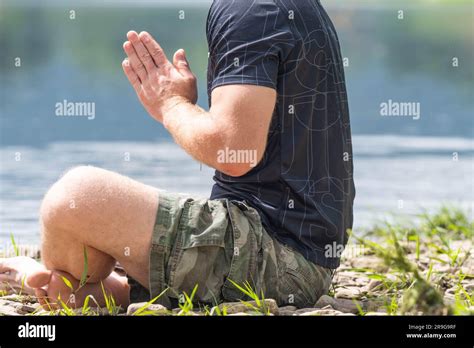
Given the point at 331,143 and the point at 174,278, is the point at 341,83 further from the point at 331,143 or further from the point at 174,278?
the point at 174,278

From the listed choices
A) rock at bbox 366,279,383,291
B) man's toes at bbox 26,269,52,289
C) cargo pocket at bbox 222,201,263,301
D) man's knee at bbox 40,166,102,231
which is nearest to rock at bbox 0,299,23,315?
man's toes at bbox 26,269,52,289

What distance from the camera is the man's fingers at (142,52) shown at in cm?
335

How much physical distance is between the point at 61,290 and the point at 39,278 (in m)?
0.08

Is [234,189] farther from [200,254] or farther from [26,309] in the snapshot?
[26,309]

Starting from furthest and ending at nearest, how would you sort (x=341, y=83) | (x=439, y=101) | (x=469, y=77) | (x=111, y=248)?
(x=469, y=77)
(x=439, y=101)
(x=341, y=83)
(x=111, y=248)

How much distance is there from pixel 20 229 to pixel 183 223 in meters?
2.46

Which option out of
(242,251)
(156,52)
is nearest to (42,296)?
(242,251)

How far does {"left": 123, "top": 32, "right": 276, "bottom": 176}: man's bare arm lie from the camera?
3008 millimetres

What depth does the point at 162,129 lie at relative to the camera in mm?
9633

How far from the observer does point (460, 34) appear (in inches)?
878

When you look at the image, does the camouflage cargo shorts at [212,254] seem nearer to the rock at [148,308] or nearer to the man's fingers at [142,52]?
the rock at [148,308]

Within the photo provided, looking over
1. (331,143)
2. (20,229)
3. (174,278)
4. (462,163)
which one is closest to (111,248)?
(174,278)

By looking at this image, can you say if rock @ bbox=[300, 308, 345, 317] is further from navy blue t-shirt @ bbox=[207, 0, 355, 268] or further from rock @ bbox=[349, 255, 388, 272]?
rock @ bbox=[349, 255, 388, 272]

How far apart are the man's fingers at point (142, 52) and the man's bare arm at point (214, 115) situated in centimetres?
2
